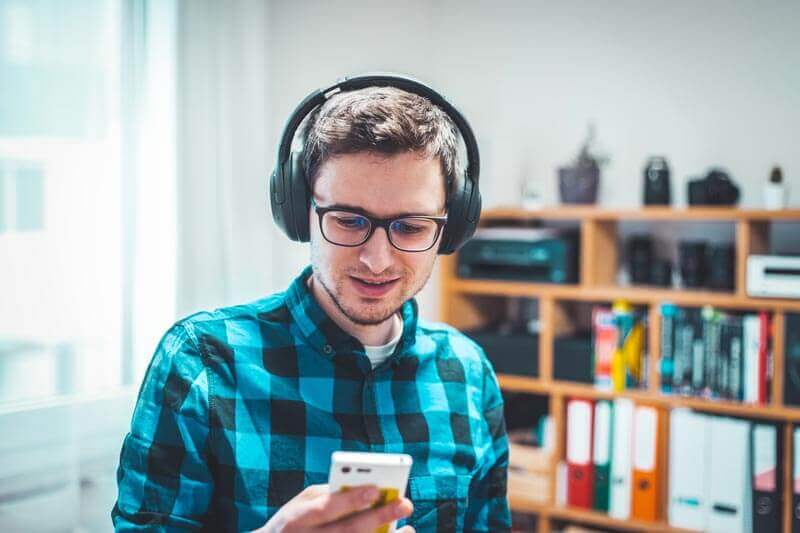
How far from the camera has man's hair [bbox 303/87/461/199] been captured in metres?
1.07

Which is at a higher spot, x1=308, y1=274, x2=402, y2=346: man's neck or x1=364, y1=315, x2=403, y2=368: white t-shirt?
x1=308, y1=274, x2=402, y2=346: man's neck

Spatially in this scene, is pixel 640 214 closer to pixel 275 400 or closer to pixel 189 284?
pixel 189 284

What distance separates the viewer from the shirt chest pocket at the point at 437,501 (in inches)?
45.5

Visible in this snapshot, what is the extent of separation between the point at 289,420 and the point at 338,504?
0.31 m

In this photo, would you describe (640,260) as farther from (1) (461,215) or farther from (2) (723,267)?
(1) (461,215)

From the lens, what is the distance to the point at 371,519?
0.82 meters

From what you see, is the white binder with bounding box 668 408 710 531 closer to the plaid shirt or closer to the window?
the plaid shirt

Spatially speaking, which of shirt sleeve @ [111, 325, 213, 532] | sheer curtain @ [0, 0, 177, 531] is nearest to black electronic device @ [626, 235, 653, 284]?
sheer curtain @ [0, 0, 177, 531]

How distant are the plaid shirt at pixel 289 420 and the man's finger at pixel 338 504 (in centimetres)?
25

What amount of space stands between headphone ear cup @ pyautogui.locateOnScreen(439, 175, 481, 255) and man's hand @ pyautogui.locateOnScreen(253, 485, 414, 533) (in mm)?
485

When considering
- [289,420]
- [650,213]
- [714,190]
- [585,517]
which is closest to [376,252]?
[289,420]

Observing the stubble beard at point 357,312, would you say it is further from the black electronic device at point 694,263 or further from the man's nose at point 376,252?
the black electronic device at point 694,263

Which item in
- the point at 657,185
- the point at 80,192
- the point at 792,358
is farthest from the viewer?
the point at 657,185

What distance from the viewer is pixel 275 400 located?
43.5 inches
